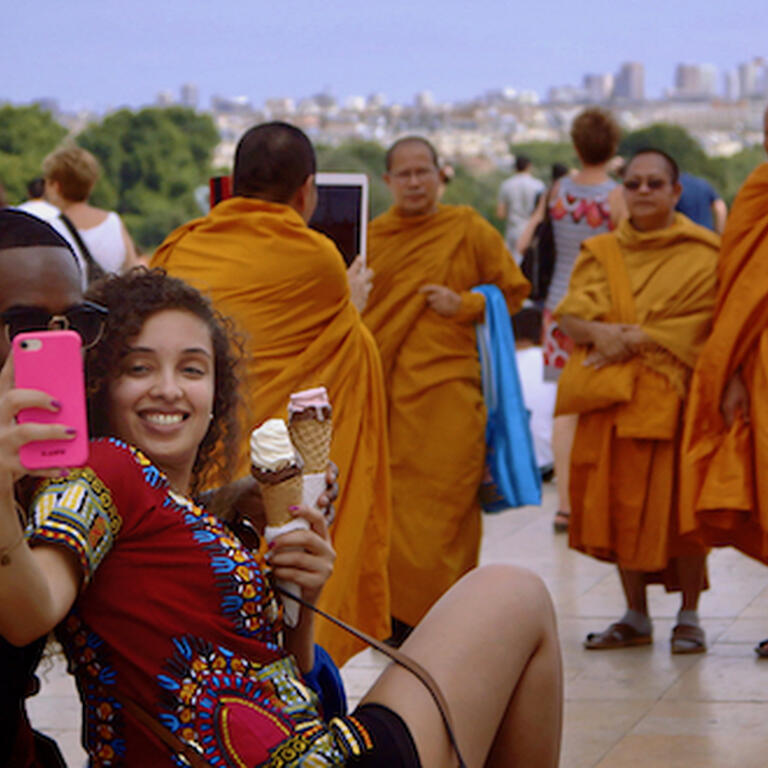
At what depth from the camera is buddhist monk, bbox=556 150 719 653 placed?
16.5ft

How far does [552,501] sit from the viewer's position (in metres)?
7.96

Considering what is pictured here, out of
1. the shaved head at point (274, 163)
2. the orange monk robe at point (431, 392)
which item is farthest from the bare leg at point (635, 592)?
the shaved head at point (274, 163)

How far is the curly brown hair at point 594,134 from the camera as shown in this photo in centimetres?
704

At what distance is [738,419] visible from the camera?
473 cm

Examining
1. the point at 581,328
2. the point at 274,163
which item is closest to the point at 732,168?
the point at 581,328

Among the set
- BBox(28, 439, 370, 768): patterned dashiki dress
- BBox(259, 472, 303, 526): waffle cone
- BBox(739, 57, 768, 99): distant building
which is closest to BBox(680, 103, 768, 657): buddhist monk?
BBox(259, 472, 303, 526): waffle cone

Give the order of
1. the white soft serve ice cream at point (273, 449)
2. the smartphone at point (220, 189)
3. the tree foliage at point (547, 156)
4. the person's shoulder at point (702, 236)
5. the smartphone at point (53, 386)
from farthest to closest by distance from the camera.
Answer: the tree foliage at point (547, 156) → the person's shoulder at point (702, 236) → the smartphone at point (220, 189) → the white soft serve ice cream at point (273, 449) → the smartphone at point (53, 386)

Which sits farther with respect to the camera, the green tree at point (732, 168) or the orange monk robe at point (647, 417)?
the green tree at point (732, 168)

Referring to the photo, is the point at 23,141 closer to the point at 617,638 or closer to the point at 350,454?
the point at 617,638

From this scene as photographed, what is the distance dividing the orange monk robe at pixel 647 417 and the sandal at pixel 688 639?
0.23 metres

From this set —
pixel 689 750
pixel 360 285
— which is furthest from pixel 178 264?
pixel 689 750

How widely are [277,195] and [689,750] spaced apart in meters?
1.89

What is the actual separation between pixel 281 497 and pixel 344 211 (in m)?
2.44

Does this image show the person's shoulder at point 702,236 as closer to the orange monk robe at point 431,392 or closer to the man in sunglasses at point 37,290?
the orange monk robe at point 431,392
